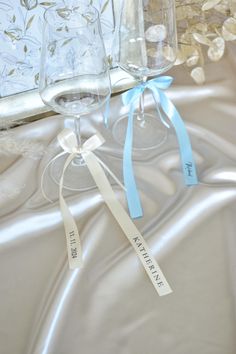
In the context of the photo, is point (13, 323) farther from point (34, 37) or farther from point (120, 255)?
point (34, 37)

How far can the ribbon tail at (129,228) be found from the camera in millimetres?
625

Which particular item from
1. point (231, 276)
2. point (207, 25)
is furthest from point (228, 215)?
point (207, 25)

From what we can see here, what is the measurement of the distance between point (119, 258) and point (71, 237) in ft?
0.24

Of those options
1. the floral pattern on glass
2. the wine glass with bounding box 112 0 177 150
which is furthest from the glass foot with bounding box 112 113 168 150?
the floral pattern on glass

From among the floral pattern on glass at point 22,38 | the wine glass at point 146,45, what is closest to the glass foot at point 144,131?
the wine glass at point 146,45

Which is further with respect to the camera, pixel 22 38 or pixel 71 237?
pixel 22 38

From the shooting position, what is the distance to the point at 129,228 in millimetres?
680

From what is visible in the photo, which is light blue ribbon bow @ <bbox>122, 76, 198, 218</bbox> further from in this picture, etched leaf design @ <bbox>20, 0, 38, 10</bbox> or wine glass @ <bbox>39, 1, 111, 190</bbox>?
etched leaf design @ <bbox>20, 0, 38, 10</bbox>

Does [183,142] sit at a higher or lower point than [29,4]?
lower

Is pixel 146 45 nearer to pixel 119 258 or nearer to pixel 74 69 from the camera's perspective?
pixel 74 69

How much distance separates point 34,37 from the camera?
80 centimetres

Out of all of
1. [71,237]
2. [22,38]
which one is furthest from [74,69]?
[71,237]

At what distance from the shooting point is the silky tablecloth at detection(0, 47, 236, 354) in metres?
0.58

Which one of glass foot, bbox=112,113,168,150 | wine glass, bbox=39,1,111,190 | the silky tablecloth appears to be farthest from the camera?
glass foot, bbox=112,113,168,150
